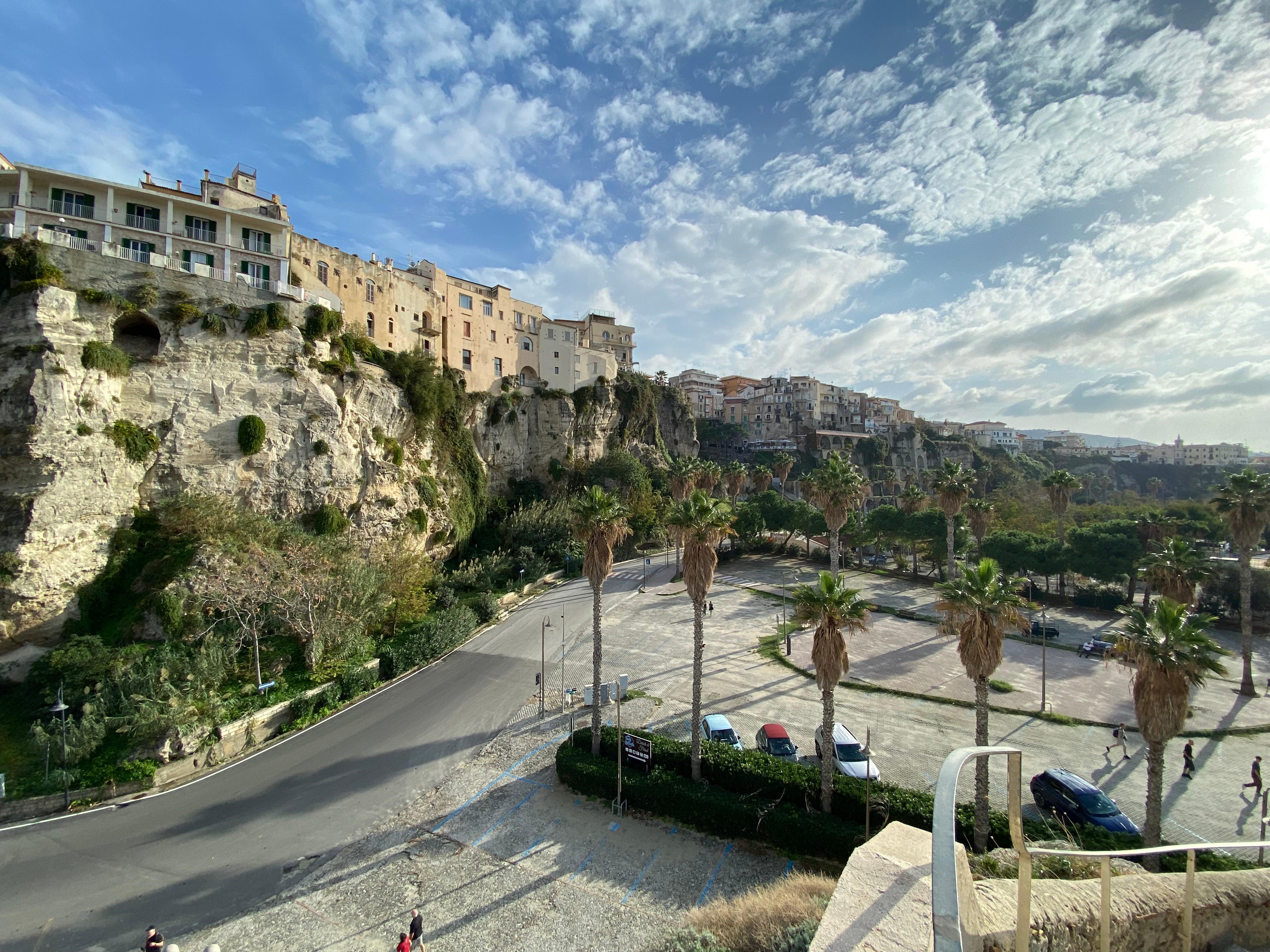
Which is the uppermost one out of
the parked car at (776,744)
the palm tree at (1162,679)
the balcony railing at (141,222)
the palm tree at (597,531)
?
the balcony railing at (141,222)

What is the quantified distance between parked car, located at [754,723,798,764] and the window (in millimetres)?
42230

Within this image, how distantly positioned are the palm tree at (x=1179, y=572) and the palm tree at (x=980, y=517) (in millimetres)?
16634

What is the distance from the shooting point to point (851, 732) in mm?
20922

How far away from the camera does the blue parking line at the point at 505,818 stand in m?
15.9

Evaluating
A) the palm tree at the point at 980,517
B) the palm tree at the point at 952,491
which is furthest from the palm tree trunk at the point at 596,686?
the palm tree at the point at 980,517

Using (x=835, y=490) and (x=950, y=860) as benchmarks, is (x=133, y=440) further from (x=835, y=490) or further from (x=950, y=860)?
(x=835, y=490)

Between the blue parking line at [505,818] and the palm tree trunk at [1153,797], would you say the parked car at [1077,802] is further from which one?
the blue parking line at [505,818]

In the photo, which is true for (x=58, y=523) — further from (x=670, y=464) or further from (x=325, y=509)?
(x=670, y=464)

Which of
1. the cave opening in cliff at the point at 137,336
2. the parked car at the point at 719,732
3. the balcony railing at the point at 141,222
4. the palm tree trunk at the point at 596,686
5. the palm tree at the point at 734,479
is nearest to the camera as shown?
the palm tree trunk at the point at 596,686

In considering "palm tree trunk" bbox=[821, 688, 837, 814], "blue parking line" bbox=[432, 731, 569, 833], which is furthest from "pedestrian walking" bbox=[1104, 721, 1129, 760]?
"blue parking line" bbox=[432, 731, 569, 833]

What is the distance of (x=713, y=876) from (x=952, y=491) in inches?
1321

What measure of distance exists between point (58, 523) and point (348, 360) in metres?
17.1

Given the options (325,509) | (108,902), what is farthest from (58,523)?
(108,902)

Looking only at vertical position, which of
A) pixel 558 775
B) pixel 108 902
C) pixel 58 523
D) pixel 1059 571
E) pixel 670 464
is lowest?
pixel 108 902
